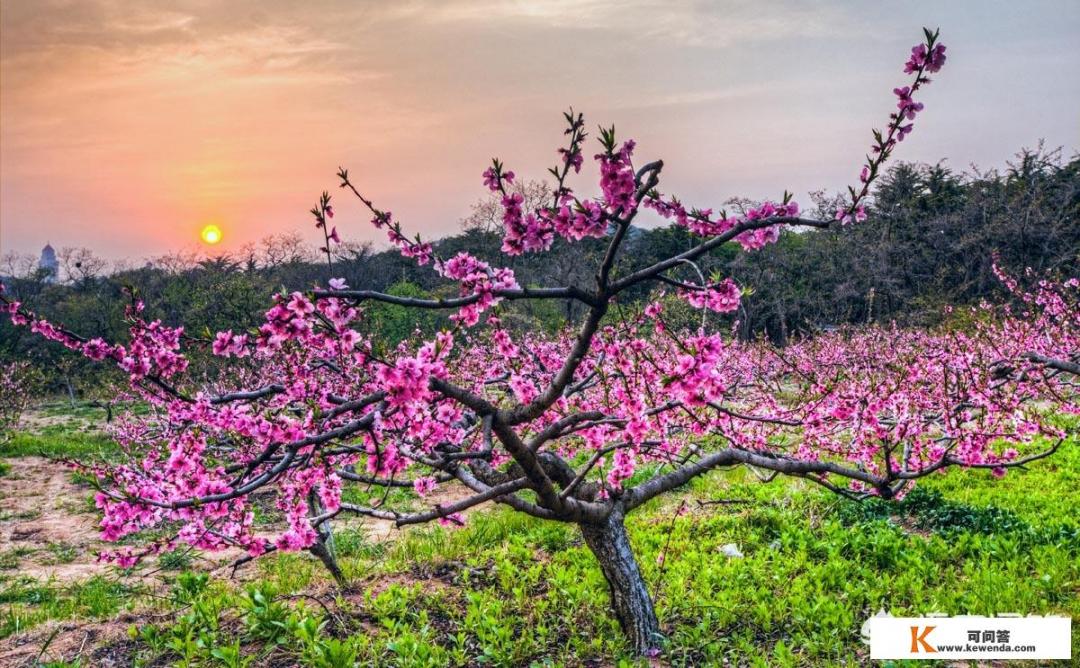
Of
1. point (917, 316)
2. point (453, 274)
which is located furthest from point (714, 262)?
point (453, 274)

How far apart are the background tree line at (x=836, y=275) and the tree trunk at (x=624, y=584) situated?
18.6m

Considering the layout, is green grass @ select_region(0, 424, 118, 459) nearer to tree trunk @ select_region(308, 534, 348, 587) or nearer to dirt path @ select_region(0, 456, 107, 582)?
dirt path @ select_region(0, 456, 107, 582)

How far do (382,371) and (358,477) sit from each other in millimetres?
1291

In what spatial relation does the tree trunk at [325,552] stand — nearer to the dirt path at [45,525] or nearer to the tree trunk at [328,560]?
the tree trunk at [328,560]

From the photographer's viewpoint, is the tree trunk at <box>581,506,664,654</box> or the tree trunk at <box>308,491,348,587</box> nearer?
the tree trunk at <box>581,506,664,654</box>

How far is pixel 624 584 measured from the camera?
15.8ft

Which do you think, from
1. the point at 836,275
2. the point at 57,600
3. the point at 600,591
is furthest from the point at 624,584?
the point at 836,275

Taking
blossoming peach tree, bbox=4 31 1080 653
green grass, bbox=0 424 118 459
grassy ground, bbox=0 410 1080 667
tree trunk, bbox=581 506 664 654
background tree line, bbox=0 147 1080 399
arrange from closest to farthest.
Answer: blossoming peach tree, bbox=4 31 1080 653, tree trunk, bbox=581 506 664 654, grassy ground, bbox=0 410 1080 667, green grass, bbox=0 424 118 459, background tree line, bbox=0 147 1080 399

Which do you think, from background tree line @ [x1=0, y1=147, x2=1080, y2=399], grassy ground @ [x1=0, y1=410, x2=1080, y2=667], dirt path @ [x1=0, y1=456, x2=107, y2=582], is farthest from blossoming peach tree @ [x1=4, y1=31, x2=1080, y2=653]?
background tree line @ [x1=0, y1=147, x2=1080, y2=399]

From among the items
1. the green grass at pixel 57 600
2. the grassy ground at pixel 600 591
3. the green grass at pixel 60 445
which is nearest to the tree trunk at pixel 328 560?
the grassy ground at pixel 600 591

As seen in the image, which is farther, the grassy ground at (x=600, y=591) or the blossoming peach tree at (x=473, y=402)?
the grassy ground at (x=600, y=591)

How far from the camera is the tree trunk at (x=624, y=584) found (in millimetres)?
4723

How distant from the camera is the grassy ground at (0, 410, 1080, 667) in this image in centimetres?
488

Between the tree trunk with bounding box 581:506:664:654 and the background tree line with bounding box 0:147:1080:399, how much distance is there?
1860 centimetres
